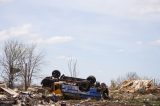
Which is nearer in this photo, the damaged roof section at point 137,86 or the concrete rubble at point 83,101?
the concrete rubble at point 83,101

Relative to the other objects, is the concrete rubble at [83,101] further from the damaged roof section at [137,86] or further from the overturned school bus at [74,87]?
the overturned school bus at [74,87]

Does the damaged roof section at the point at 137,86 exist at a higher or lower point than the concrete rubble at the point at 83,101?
higher

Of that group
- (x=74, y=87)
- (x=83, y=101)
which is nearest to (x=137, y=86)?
(x=74, y=87)

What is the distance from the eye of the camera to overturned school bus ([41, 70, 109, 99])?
2975 centimetres

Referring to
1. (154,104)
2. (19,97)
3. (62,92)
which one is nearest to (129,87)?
(62,92)

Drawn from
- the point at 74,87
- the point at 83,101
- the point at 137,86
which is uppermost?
the point at 137,86

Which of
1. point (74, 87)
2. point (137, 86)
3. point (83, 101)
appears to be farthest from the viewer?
point (137, 86)

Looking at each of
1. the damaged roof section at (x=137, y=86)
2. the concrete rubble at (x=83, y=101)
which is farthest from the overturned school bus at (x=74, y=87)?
the damaged roof section at (x=137, y=86)

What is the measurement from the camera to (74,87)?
30.1 metres

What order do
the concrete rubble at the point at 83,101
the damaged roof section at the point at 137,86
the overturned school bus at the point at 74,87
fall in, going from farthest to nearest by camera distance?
1. the damaged roof section at the point at 137,86
2. the overturned school bus at the point at 74,87
3. the concrete rubble at the point at 83,101

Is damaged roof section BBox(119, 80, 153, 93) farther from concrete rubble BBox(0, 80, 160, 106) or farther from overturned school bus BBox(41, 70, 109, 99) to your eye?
overturned school bus BBox(41, 70, 109, 99)

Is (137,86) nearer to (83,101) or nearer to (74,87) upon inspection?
(74,87)

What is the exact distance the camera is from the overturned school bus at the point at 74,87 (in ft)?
97.6

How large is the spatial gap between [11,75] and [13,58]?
6.74 metres
